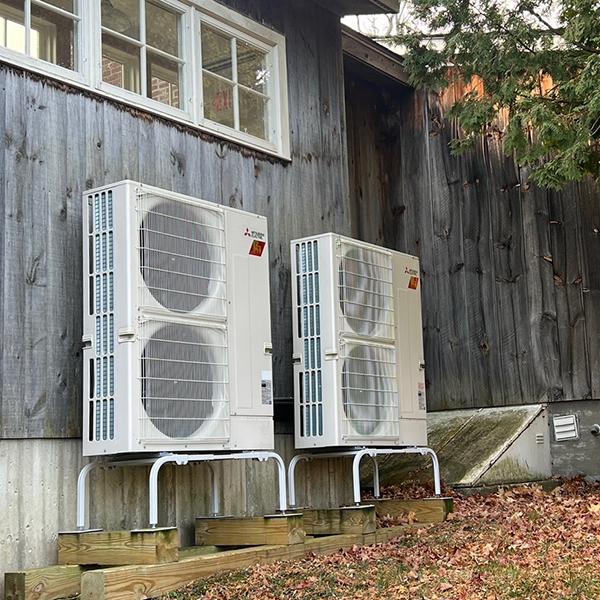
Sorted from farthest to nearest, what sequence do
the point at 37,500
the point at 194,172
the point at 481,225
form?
the point at 481,225 → the point at 194,172 → the point at 37,500

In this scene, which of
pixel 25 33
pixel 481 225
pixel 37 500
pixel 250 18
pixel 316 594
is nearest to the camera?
pixel 316 594

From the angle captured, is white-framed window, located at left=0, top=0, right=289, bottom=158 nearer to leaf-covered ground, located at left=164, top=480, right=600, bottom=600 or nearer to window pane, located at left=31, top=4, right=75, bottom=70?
window pane, located at left=31, top=4, right=75, bottom=70

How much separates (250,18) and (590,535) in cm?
415

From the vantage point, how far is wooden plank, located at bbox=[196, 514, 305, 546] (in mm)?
5324

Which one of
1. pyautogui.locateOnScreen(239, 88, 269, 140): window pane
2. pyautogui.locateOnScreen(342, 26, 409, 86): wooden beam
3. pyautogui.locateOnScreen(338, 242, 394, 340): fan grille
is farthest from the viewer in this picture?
pyautogui.locateOnScreen(342, 26, 409, 86): wooden beam

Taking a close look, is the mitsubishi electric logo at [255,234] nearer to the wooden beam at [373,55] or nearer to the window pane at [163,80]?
the window pane at [163,80]

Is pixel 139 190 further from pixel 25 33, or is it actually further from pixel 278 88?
pixel 278 88

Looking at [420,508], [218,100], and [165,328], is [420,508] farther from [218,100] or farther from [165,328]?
[218,100]

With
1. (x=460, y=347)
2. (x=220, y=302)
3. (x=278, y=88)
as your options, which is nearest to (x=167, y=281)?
(x=220, y=302)

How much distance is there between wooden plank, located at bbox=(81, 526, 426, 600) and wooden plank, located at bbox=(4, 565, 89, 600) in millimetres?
348

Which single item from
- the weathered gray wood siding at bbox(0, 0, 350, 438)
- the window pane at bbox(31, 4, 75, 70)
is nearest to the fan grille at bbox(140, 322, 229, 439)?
the weathered gray wood siding at bbox(0, 0, 350, 438)

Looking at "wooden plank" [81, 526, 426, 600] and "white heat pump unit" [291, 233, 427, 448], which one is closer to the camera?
"wooden plank" [81, 526, 426, 600]

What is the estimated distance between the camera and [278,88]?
22.9ft

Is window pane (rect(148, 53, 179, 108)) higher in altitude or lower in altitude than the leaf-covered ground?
higher
